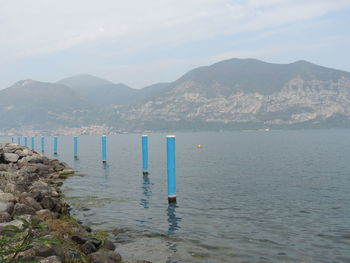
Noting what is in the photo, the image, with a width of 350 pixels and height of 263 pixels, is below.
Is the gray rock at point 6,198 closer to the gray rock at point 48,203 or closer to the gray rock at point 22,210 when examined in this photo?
the gray rock at point 22,210

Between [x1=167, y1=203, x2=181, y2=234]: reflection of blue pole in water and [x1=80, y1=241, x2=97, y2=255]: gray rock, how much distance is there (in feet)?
17.0

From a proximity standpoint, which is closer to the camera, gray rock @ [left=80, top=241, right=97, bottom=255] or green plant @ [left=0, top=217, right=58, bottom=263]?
green plant @ [left=0, top=217, right=58, bottom=263]

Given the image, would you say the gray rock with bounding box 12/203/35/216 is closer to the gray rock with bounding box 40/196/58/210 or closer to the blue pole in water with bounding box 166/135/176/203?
the gray rock with bounding box 40/196/58/210

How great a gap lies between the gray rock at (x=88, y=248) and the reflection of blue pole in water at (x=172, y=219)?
204 inches

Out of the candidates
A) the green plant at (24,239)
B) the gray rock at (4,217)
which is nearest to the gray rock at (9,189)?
the gray rock at (4,217)

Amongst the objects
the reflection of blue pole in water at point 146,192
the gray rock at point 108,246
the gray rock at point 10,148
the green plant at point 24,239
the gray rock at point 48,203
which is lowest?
the reflection of blue pole in water at point 146,192

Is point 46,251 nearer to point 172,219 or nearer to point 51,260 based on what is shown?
point 51,260

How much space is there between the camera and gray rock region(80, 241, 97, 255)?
11.2 m

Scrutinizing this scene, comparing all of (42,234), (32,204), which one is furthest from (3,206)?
(42,234)

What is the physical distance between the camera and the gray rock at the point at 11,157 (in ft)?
117

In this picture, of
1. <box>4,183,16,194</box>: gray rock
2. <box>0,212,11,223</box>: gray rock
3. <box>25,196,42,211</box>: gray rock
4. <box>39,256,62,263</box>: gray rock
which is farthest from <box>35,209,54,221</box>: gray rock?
<box>39,256,62,263</box>: gray rock

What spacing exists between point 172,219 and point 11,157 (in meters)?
24.8

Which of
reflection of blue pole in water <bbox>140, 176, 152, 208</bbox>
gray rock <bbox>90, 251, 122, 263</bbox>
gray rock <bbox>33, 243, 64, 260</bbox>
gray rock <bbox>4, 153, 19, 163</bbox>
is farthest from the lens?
gray rock <bbox>4, 153, 19, 163</bbox>

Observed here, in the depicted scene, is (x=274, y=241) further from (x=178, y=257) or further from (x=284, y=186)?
(x=284, y=186)
